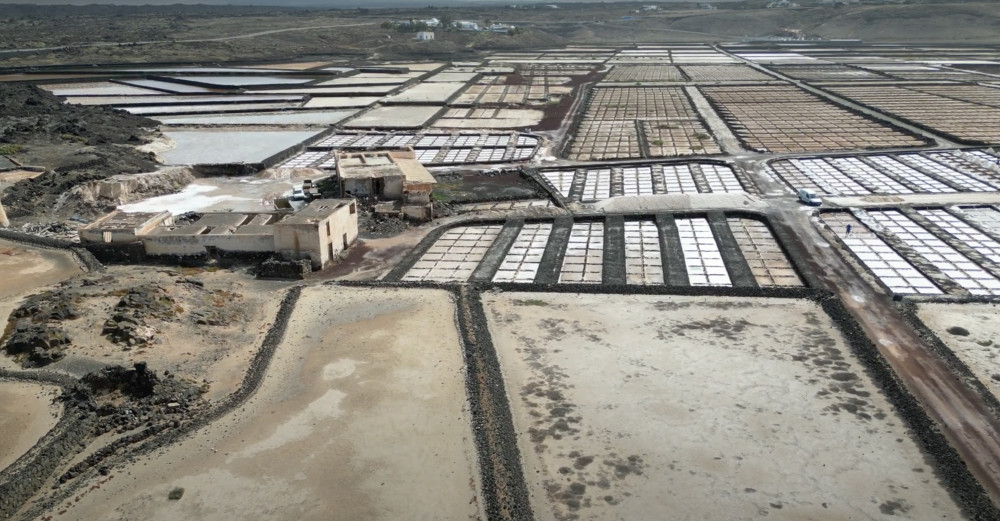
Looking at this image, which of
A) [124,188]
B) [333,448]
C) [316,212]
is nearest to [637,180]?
[316,212]

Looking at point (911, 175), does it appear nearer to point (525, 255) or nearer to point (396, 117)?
point (525, 255)

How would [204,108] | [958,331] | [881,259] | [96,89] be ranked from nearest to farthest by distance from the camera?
[958,331] < [881,259] < [204,108] < [96,89]

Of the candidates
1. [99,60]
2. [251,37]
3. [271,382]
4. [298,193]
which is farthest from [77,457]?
[251,37]

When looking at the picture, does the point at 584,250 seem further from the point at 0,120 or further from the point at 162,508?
the point at 0,120

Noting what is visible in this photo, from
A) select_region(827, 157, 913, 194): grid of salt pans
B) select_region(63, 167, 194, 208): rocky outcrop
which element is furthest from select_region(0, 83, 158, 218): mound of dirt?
select_region(827, 157, 913, 194): grid of salt pans

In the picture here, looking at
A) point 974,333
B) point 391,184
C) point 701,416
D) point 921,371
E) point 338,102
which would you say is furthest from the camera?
point 338,102

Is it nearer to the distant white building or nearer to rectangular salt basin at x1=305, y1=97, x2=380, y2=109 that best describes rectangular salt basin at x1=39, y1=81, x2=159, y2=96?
rectangular salt basin at x1=305, y1=97, x2=380, y2=109
